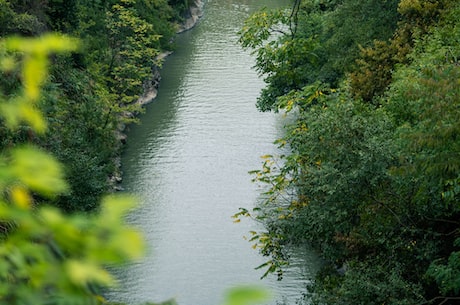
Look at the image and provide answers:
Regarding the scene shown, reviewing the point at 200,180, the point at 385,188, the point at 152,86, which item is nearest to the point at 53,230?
the point at 385,188

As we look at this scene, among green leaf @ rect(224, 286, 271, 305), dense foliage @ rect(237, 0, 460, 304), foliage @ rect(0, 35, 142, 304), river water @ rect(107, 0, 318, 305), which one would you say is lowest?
green leaf @ rect(224, 286, 271, 305)

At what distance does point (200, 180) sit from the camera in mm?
19484

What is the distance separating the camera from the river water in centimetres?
1479

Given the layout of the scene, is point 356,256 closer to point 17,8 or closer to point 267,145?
point 267,145

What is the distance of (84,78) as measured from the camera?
2112cm

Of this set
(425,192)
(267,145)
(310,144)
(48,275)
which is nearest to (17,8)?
(267,145)

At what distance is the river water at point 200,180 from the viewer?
48.5 ft

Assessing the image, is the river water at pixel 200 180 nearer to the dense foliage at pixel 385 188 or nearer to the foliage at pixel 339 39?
the foliage at pixel 339 39

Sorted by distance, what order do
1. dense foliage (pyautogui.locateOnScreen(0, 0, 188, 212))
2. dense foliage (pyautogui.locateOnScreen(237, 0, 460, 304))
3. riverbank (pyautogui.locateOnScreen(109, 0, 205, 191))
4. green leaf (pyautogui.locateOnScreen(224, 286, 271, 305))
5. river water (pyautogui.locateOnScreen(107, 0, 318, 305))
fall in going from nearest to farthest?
green leaf (pyautogui.locateOnScreen(224, 286, 271, 305)) → dense foliage (pyautogui.locateOnScreen(237, 0, 460, 304)) → dense foliage (pyautogui.locateOnScreen(0, 0, 188, 212)) → river water (pyautogui.locateOnScreen(107, 0, 318, 305)) → riverbank (pyautogui.locateOnScreen(109, 0, 205, 191))

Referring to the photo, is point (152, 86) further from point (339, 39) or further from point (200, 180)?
point (339, 39)

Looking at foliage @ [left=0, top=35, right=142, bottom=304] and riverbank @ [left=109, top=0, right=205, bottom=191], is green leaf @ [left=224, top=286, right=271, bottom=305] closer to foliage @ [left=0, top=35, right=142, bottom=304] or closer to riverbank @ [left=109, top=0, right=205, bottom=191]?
foliage @ [left=0, top=35, right=142, bottom=304]

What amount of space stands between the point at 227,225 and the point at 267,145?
5.16 meters

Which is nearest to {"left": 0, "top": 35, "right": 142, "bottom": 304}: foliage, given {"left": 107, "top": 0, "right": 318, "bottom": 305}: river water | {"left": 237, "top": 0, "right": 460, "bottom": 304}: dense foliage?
{"left": 237, "top": 0, "right": 460, "bottom": 304}: dense foliage

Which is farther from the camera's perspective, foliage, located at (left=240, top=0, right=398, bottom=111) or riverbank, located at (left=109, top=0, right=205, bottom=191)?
riverbank, located at (left=109, top=0, right=205, bottom=191)
